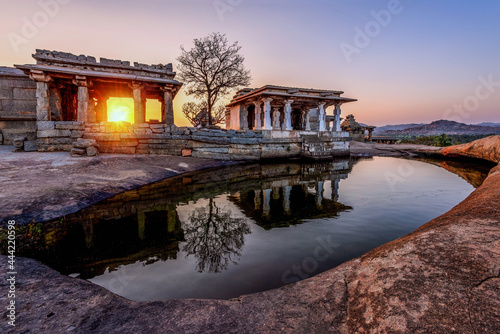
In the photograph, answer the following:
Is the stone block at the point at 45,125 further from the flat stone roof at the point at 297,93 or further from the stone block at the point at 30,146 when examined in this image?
the flat stone roof at the point at 297,93

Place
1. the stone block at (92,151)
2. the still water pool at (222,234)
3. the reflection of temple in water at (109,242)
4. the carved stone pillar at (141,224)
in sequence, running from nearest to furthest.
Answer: the still water pool at (222,234)
the reflection of temple in water at (109,242)
the carved stone pillar at (141,224)
the stone block at (92,151)

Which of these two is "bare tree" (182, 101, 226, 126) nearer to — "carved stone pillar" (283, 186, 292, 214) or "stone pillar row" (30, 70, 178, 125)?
"stone pillar row" (30, 70, 178, 125)

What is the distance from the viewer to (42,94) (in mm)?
11836

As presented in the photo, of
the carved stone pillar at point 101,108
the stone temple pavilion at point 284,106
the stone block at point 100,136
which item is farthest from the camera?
the carved stone pillar at point 101,108

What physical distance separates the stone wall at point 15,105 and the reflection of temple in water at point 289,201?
14766 mm

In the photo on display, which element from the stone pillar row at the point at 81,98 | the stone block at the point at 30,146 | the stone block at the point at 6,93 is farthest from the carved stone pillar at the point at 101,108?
the stone block at the point at 30,146

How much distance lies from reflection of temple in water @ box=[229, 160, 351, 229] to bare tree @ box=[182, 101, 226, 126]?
2538 centimetres

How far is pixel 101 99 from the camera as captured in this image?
1956 cm

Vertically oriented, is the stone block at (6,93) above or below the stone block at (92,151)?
above

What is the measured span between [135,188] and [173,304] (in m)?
5.83

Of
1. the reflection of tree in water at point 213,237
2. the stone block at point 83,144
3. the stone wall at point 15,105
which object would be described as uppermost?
the stone wall at point 15,105

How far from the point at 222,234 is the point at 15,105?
55.9ft

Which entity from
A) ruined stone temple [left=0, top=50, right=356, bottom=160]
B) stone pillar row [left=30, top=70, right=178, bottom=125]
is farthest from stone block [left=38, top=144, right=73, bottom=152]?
stone pillar row [left=30, top=70, right=178, bottom=125]

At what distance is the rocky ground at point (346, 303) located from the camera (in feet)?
5.16
